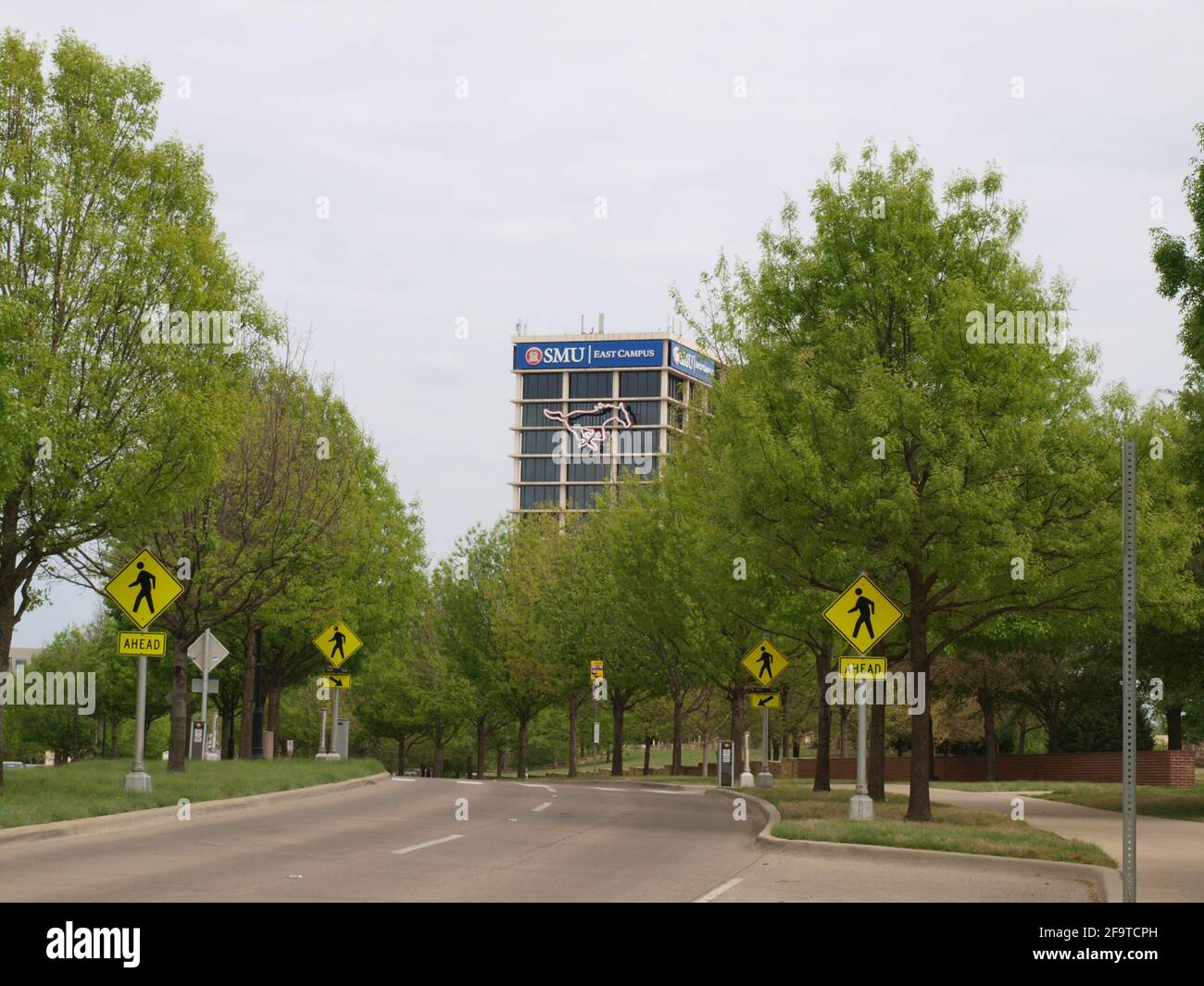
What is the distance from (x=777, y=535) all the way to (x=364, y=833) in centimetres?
770

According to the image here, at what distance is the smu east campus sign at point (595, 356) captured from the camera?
528 ft

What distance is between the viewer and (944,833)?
58.0 ft

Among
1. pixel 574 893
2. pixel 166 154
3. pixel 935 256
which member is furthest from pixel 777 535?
pixel 166 154

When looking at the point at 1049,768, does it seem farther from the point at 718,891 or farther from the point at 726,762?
the point at 718,891

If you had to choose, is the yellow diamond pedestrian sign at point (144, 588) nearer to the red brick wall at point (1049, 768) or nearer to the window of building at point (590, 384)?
the red brick wall at point (1049, 768)

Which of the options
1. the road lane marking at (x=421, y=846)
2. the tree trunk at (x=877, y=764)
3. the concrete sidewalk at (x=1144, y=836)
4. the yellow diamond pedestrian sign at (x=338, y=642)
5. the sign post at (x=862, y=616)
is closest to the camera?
the concrete sidewalk at (x=1144, y=836)

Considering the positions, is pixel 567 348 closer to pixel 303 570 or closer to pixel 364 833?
pixel 303 570

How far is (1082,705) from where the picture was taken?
163 feet

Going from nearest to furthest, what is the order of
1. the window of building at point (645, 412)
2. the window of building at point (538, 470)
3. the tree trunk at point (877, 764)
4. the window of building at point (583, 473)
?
1. the tree trunk at point (877, 764)
2. the window of building at point (645, 412)
3. the window of building at point (583, 473)
4. the window of building at point (538, 470)

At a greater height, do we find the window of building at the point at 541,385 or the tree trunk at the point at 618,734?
the window of building at the point at 541,385

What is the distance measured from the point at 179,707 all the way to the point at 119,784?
459 centimetres

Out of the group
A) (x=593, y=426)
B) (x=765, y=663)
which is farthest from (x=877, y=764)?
(x=593, y=426)

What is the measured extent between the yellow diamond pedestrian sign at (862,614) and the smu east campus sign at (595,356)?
14026cm

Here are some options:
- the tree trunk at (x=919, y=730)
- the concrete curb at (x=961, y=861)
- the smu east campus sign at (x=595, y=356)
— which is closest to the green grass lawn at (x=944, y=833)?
the concrete curb at (x=961, y=861)
